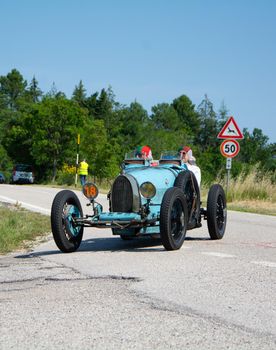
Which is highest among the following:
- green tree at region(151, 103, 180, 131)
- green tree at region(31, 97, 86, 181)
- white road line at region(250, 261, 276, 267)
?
green tree at region(151, 103, 180, 131)

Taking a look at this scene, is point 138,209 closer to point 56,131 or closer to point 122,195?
point 122,195

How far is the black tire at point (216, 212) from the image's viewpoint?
38.3ft

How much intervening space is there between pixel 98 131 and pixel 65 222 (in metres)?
52.2

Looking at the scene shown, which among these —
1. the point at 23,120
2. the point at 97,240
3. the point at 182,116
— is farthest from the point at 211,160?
the point at 97,240

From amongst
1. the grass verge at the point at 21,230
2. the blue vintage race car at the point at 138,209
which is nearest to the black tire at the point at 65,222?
the blue vintage race car at the point at 138,209

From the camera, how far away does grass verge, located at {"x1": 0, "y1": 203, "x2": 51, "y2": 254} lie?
38.6ft

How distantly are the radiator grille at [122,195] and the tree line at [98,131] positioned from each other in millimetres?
18706

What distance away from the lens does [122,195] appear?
34.6 feet

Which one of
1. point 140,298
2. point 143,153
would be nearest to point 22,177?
point 143,153

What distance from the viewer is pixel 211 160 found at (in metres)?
111

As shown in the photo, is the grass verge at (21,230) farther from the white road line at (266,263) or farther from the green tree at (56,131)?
the green tree at (56,131)

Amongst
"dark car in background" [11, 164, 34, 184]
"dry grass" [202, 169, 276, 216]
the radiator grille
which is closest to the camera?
the radiator grille

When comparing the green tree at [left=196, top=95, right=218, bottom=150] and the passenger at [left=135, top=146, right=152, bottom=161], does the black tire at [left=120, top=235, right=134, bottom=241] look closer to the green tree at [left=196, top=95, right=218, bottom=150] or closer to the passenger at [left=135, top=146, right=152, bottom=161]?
the passenger at [left=135, top=146, right=152, bottom=161]

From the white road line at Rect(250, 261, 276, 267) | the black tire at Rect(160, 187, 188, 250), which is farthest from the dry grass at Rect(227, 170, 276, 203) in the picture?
the white road line at Rect(250, 261, 276, 267)
